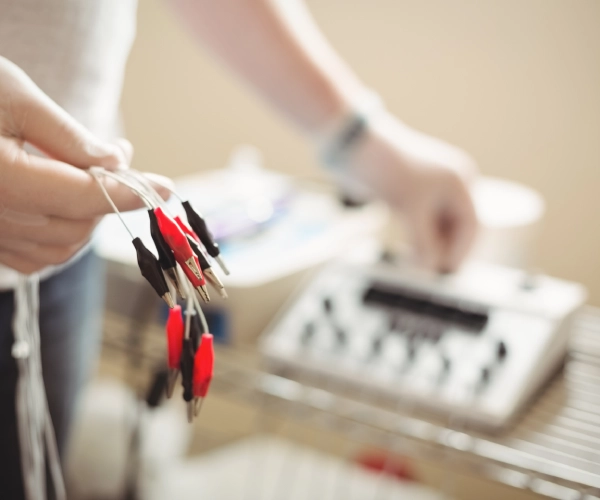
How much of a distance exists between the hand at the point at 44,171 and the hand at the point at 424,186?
45 cm

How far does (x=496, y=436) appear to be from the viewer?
0.61 metres

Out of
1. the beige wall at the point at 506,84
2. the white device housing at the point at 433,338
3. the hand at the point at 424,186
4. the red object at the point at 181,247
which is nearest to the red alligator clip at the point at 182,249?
the red object at the point at 181,247

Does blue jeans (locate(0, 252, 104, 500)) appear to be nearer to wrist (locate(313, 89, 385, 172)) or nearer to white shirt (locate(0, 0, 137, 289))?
white shirt (locate(0, 0, 137, 289))

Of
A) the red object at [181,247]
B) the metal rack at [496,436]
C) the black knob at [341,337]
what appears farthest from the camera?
the black knob at [341,337]

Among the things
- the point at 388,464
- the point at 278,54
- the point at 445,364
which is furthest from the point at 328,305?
the point at 388,464

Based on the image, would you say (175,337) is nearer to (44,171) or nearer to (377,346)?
(44,171)

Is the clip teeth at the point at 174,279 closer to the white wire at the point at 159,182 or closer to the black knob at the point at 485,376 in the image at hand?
the white wire at the point at 159,182

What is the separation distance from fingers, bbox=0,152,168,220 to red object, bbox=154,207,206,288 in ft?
0.16

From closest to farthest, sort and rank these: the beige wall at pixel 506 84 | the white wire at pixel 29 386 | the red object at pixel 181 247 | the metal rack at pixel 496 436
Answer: the red object at pixel 181 247
the white wire at pixel 29 386
the metal rack at pixel 496 436
the beige wall at pixel 506 84

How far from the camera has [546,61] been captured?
1.13 m

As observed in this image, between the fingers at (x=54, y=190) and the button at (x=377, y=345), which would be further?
the button at (x=377, y=345)

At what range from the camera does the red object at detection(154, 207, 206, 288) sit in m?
0.31

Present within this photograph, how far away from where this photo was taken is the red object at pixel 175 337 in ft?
1.11

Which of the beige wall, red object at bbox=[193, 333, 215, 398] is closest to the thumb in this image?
red object at bbox=[193, 333, 215, 398]
